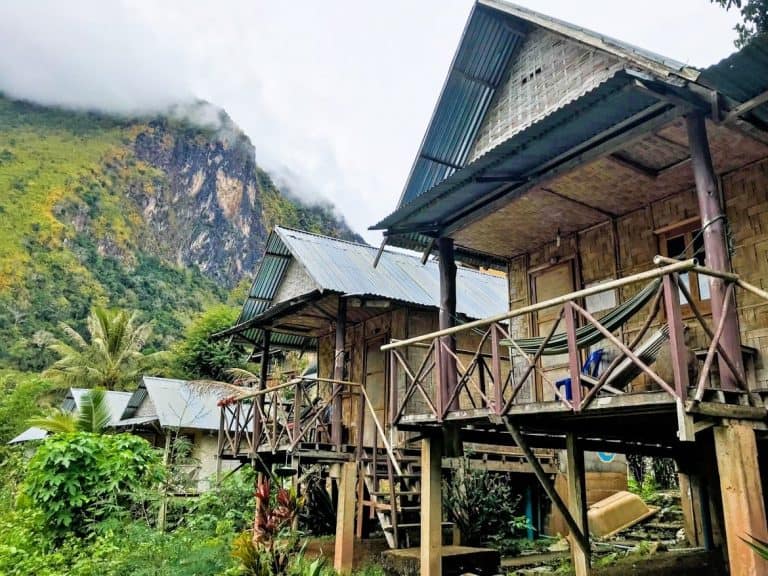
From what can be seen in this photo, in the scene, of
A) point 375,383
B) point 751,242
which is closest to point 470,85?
point 751,242

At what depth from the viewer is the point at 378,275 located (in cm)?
1235

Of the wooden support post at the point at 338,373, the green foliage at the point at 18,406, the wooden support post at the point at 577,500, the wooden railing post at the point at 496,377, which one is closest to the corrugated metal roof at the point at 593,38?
the wooden railing post at the point at 496,377

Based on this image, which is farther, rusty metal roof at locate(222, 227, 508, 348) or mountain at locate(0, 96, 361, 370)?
mountain at locate(0, 96, 361, 370)

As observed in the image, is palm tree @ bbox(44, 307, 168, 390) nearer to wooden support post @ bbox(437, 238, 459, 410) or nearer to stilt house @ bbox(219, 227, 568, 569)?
stilt house @ bbox(219, 227, 568, 569)

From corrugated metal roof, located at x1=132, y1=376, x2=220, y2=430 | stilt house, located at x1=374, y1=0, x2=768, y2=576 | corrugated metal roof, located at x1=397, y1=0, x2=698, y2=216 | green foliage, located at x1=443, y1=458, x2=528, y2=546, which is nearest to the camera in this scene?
stilt house, located at x1=374, y1=0, x2=768, y2=576

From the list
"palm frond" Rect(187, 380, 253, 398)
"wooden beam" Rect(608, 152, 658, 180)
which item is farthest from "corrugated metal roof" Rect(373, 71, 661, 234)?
"palm frond" Rect(187, 380, 253, 398)

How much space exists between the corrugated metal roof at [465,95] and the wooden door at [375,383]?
464 centimetres

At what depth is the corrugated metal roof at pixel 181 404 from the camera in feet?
66.2

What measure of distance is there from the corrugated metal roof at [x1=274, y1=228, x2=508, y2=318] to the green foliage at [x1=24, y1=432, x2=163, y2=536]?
472cm

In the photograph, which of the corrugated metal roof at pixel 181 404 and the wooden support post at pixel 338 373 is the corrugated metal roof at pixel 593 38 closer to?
the wooden support post at pixel 338 373

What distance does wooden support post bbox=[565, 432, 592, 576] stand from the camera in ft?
18.9

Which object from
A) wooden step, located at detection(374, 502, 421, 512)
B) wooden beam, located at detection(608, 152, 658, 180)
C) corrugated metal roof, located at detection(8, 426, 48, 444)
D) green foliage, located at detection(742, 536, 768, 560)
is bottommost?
wooden step, located at detection(374, 502, 421, 512)

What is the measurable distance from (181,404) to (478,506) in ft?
44.9

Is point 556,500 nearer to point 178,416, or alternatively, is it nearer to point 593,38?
point 593,38
